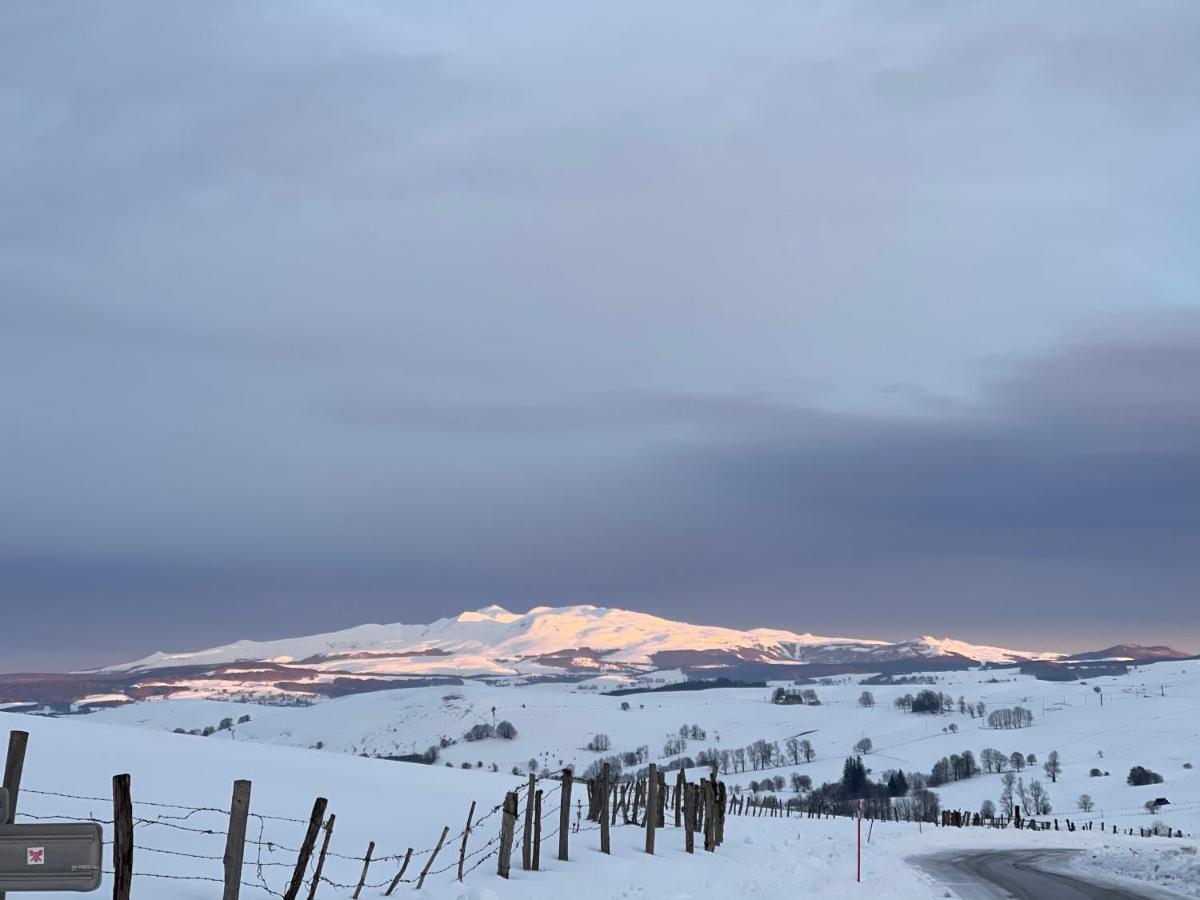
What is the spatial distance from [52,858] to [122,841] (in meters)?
7.69

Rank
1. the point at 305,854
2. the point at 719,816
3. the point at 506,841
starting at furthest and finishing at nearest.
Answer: the point at 719,816 → the point at 506,841 → the point at 305,854

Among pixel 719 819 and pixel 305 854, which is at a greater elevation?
pixel 305 854

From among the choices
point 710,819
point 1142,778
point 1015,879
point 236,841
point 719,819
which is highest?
point 236,841

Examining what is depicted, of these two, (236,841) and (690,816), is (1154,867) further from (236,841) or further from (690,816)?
(236,841)

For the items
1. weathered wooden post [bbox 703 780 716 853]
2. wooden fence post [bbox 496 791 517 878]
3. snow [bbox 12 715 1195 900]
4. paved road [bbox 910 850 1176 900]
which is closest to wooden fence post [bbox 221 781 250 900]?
snow [bbox 12 715 1195 900]

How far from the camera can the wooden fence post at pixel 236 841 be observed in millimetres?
18422

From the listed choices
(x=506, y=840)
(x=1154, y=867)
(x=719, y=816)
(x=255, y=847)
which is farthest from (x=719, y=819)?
(x=255, y=847)

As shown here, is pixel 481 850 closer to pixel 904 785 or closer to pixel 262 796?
pixel 262 796

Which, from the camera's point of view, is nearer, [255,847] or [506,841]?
[506,841]

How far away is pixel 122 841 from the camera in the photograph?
16781mm

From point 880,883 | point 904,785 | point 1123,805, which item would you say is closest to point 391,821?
point 880,883

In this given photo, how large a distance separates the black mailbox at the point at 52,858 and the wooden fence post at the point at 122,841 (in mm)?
7105

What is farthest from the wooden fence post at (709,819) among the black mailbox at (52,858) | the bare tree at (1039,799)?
the bare tree at (1039,799)

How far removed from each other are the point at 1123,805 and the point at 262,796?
433ft
